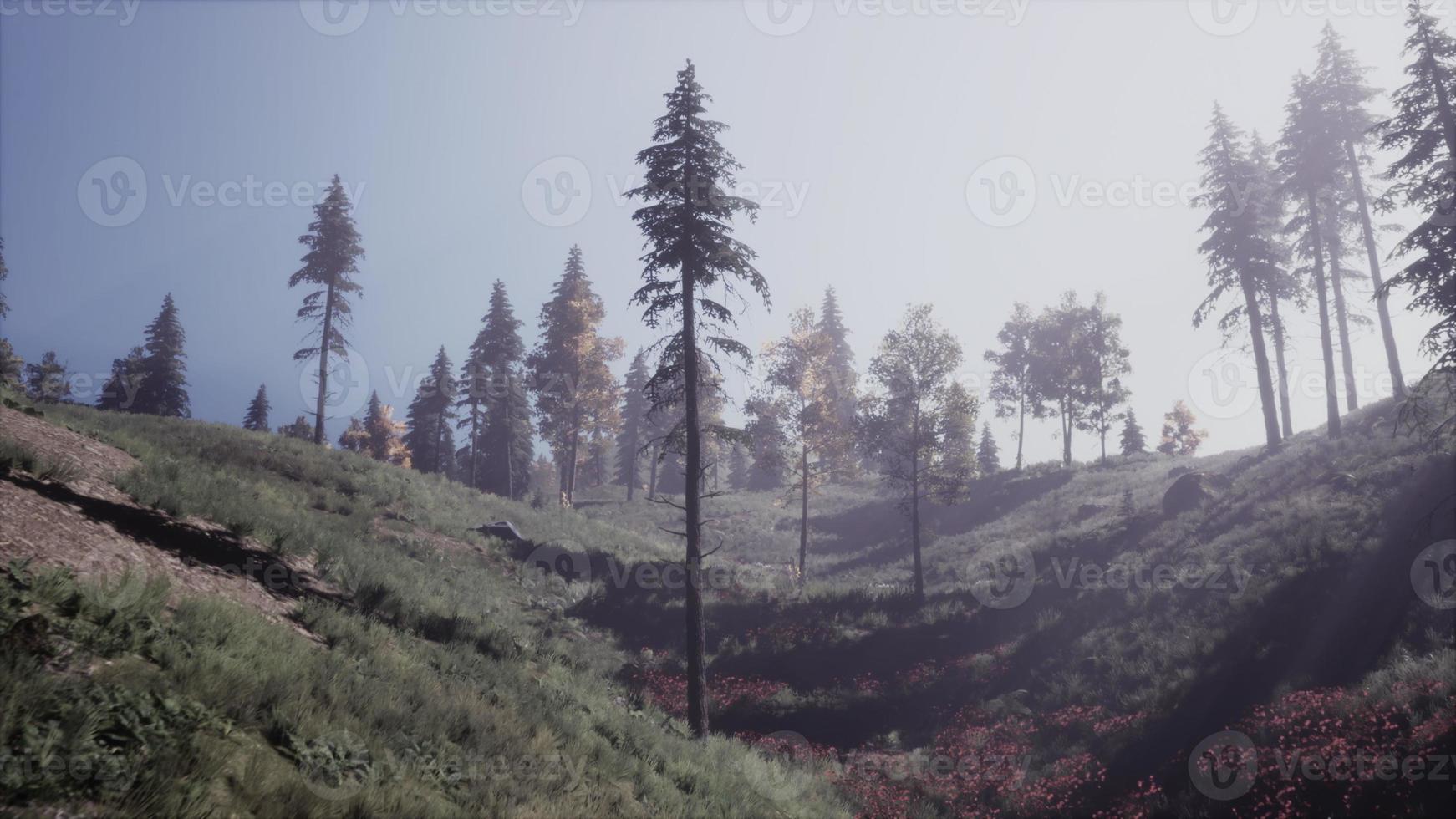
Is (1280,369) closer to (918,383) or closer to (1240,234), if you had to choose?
(1240,234)

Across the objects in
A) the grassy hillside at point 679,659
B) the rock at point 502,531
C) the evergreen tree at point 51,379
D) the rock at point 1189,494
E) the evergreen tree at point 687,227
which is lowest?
the grassy hillside at point 679,659

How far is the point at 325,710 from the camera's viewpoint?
20.6 feet

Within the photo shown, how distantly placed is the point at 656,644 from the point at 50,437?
48.9 ft

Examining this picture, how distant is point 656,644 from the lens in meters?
19.9

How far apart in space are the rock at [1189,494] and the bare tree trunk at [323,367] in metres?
37.6

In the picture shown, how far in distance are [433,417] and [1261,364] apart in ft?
177

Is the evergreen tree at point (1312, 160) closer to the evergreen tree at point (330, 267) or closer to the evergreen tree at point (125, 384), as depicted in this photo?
the evergreen tree at point (330, 267)

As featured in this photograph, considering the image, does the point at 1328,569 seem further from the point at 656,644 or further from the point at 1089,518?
the point at 656,644

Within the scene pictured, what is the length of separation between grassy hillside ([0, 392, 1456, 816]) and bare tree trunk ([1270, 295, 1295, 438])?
156 inches

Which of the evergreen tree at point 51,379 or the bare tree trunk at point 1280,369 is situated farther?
the evergreen tree at point 51,379

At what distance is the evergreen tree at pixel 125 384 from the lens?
137 feet

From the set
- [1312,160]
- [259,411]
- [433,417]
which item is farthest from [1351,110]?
[259,411]

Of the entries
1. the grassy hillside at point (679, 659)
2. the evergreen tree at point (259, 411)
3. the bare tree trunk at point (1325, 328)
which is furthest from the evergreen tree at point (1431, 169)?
the evergreen tree at point (259, 411)

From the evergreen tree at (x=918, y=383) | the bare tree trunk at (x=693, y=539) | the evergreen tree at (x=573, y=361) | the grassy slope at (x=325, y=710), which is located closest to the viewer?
the grassy slope at (x=325, y=710)
